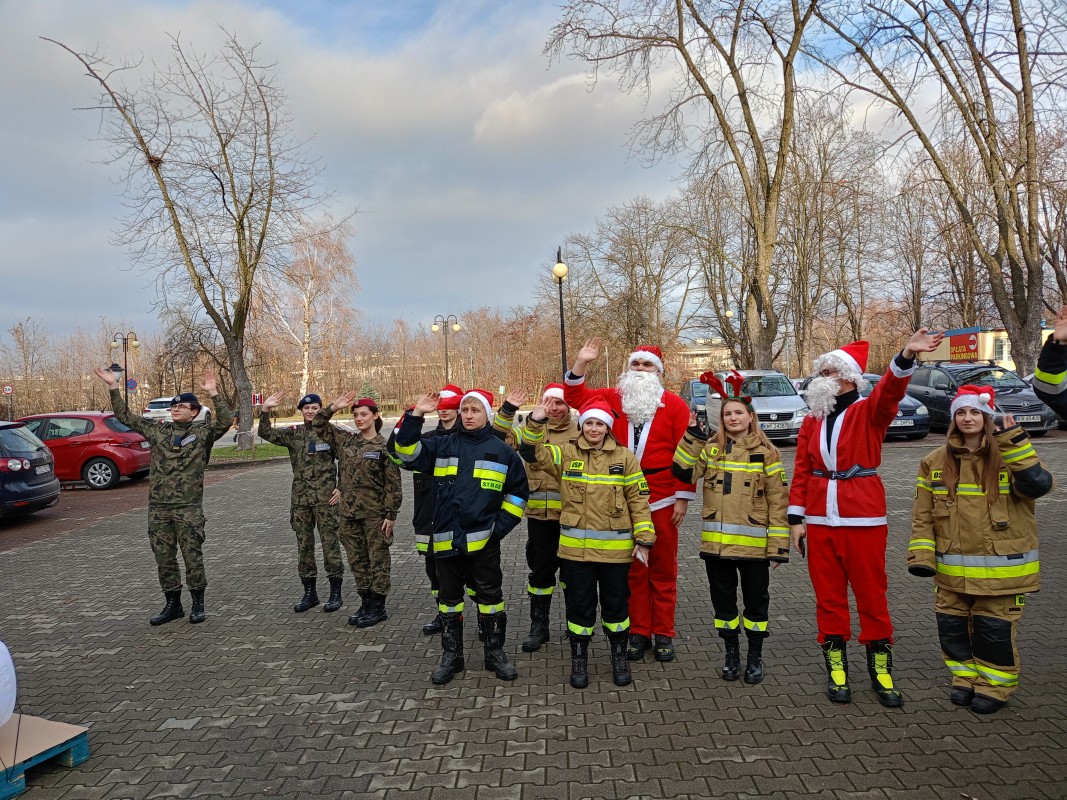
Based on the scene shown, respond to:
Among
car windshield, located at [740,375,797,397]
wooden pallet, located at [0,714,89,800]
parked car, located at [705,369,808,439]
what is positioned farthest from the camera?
car windshield, located at [740,375,797,397]

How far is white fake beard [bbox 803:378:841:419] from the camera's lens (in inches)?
166

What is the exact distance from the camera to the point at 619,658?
14.5 feet

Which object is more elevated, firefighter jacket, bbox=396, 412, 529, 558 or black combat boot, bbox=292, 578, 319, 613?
firefighter jacket, bbox=396, 412, 529, 558

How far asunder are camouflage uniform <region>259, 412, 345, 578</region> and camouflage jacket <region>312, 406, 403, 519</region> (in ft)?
1.13

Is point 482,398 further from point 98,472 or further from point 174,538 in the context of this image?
point 98,472

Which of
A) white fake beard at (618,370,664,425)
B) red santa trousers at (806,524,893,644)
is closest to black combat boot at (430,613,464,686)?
white fake beard at (618,370,664,425)

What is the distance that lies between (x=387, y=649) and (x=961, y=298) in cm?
4267

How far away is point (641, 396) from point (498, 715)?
2238 millimetres

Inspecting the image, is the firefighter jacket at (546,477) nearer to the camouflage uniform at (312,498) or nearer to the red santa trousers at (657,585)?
the red santa trousers at (657,585)

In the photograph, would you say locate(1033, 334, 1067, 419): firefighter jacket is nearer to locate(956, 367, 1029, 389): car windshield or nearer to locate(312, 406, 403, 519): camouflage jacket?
locate(312, 406, 403, 519): camouflage jacket

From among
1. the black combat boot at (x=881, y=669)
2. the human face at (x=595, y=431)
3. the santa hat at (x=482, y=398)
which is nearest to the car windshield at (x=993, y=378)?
the black combat boot at (x=881, y=669)

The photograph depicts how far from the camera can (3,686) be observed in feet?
11.3

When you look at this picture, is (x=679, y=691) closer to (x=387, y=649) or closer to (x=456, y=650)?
(x=456, y=650)

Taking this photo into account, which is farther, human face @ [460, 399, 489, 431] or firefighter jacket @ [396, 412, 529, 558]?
human face @ [460, 399, 489, 431]
